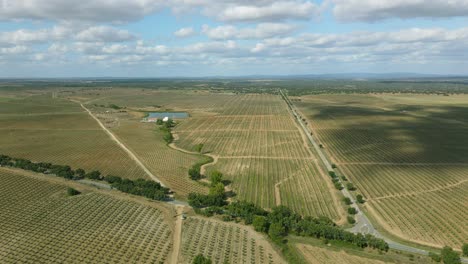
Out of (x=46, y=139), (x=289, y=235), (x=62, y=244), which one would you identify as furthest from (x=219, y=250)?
(x=46, y=139)

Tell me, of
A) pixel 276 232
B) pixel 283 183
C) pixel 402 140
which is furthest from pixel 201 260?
pixel 402 140

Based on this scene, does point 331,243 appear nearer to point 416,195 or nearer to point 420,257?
point 420,257

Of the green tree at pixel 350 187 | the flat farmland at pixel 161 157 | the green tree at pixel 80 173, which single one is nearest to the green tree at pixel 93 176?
the green tree at pixel 80 173

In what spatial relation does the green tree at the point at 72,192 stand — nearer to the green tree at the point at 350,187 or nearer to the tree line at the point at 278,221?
the tree line at the point at 278,221

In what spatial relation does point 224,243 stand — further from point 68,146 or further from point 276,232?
point 68,146

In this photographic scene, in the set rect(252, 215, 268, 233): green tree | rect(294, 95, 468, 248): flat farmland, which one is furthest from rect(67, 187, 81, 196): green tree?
rect(294, 95, 468, 248): flat farmland

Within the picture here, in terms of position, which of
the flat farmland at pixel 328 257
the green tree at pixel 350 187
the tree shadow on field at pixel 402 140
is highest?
the tree shadow on field at pixel 402 140
